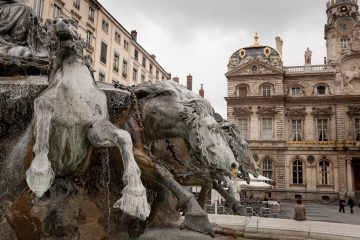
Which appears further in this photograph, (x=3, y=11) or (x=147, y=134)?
(x=3, y=11)

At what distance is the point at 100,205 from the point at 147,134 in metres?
1.00

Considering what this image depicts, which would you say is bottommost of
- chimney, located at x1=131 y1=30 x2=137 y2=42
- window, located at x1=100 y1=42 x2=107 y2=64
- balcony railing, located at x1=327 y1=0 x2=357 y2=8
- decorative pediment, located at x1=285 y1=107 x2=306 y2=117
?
decorative pediment, located at x1=285 y1=107 x2=306 y2=117

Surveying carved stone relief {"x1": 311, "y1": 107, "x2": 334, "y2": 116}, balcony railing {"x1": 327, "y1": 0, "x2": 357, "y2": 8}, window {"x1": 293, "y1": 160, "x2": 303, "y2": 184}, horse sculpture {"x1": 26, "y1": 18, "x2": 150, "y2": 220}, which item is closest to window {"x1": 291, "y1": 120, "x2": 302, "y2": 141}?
carved stone relief {"x1": 311, "y1": 107, "x2": 334, "y2": 116}

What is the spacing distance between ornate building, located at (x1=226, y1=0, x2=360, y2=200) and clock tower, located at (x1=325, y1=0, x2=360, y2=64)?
110 millimetres

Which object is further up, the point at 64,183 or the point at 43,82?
the point at 43,82

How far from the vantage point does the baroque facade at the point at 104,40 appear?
992 inches

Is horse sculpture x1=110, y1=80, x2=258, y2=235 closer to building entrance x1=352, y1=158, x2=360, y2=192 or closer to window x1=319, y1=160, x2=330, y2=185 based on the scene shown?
window x1=319, y1=160, x2=330, y2=185

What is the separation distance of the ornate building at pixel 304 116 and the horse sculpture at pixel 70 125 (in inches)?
1458

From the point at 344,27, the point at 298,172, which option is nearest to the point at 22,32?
the point at 298,172

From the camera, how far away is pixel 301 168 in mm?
38875

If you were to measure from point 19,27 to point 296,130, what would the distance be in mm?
38137

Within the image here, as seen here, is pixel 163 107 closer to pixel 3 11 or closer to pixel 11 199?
pixel 11 199

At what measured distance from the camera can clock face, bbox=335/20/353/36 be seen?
1699 inches

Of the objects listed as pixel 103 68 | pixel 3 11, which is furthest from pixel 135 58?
pixel 3 11
